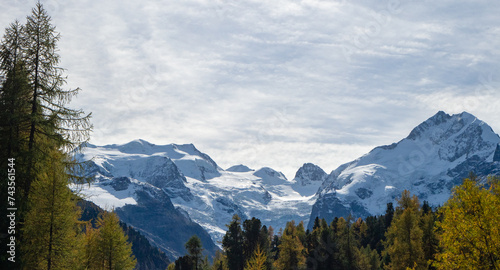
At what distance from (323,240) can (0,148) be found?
54.9 meters

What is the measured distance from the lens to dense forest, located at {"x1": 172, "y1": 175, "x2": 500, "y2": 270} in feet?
68.6

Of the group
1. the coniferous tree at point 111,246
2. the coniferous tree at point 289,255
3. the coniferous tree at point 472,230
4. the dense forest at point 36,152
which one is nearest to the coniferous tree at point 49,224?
the dense forest at point 36,152

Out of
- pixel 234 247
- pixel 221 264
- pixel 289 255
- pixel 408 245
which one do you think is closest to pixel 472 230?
pixel 408 245

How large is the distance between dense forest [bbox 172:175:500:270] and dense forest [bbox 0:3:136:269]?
1982cm

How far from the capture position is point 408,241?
4988 centimetres

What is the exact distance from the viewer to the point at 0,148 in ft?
84.3

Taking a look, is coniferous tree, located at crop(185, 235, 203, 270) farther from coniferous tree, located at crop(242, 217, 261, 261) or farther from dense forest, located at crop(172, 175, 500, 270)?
coniferous tree, located at crop(242, 217, 261, 261)

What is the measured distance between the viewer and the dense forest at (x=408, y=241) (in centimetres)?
2091

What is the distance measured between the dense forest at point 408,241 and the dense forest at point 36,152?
19822 mm

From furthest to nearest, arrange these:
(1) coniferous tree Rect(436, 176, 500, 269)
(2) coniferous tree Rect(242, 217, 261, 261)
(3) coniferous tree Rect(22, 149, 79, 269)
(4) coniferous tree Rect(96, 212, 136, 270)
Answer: (2) coniferous tree Rect(242, 217, 261, 261), (4) coniferous tree Rect(96, 212, 136, 270), (3) coniferous tree Rect(22, 149, 79, 269), (1) coniferous tree Rect(436, 176, 500, 269)

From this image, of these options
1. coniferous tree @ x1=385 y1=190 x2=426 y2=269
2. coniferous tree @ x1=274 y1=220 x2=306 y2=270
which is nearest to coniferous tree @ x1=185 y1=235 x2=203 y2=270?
coniferous tree @ x1=274 y1=220 x2=306 y2=270

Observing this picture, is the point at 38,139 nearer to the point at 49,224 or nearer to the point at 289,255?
the point at 49,224

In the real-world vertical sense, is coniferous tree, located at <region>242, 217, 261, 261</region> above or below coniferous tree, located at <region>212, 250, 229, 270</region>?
above

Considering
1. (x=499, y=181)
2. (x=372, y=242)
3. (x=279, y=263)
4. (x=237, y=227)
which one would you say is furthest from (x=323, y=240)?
(x=499, y=181)
